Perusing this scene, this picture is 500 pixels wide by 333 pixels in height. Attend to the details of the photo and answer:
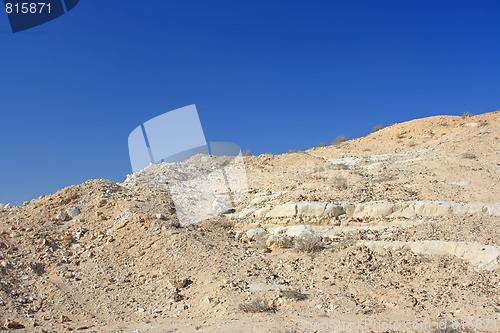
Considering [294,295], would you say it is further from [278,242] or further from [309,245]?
[278,242]

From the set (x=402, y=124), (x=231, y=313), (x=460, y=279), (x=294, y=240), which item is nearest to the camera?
(x=231, y=313)

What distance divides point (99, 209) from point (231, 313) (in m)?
5.30

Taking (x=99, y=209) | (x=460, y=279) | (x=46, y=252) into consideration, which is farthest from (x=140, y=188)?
(x=460, y=279)

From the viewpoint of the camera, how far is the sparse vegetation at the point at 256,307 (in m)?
5.38

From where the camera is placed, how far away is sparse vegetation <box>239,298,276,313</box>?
17.7 feet

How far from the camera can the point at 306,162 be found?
14.1m

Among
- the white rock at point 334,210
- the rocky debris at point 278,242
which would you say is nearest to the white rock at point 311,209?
the white rock at point 334,210

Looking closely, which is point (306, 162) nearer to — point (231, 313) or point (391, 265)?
point (391, 265)

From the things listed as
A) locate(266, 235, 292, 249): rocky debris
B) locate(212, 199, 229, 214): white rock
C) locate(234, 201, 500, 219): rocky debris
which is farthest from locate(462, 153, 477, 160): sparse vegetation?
locate(212, 199, 229, 214): white rock

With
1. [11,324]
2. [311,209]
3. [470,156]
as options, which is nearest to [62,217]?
[11,324]

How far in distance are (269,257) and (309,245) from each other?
0.91 metres

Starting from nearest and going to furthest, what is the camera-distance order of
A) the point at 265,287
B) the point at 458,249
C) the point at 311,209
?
the point at 265,287 → the point at 458,249 → the point at 311,209

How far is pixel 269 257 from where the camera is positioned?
7.45 metres

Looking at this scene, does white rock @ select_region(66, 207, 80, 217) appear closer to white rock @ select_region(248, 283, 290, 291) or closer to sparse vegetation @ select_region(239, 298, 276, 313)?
white rock @ select_region(248, 283, 290, 291)
